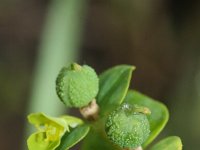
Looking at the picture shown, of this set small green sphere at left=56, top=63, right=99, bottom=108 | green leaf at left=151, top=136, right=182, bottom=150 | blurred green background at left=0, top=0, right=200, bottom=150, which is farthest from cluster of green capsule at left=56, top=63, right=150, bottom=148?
blurred green background at left=0, top=0, right=200, bottom=150

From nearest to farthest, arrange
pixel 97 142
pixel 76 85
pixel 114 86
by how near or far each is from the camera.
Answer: pixel 76 85 → pixel 97 142 → pixel 114 86

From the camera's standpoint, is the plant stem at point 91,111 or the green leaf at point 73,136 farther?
the plant stem at point 91,111

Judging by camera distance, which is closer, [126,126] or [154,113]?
[126,126]

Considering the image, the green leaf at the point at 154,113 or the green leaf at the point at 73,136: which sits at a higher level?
→ the green leaf at the point at 154,113

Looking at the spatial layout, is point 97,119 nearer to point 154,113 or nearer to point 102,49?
point 154,113

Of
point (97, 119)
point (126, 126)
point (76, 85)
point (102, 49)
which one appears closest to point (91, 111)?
point (97, 119)

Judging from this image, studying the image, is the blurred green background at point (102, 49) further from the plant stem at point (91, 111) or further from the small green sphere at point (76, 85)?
the small green sphere at point (76, 85)

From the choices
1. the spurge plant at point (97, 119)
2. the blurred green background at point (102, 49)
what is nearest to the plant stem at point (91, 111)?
the spurge plant at point (97, 119)
